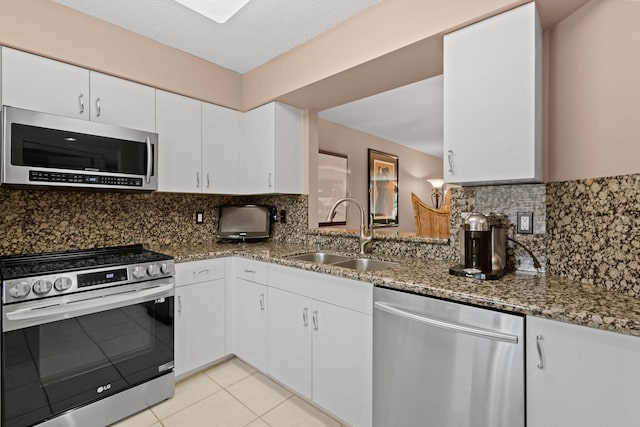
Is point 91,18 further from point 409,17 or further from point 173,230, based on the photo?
point 409,17

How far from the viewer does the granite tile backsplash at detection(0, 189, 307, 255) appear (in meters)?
1.98

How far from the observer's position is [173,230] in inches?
106

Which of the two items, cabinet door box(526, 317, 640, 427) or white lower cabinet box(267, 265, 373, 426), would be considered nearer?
cabinet door box(526, 317, 640, 427)

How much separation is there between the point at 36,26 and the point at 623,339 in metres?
3.02

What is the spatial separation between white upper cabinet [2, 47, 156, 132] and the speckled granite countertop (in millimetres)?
1623

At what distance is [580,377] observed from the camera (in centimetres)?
99

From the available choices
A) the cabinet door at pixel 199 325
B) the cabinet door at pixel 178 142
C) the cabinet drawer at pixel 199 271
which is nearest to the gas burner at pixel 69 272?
the cabinet drawer at pixel 199 271

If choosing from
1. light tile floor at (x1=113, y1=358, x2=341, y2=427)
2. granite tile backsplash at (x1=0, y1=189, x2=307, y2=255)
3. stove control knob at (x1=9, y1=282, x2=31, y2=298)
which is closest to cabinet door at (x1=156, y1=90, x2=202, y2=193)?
granite tile backsplash at (x1=0, y1=189, x2=307, y2=255)

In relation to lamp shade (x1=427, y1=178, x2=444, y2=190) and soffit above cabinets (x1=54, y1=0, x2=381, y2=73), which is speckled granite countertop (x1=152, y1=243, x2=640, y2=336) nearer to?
soffit above cabinets (x1=54, y1=0, x2=381, y2=73)

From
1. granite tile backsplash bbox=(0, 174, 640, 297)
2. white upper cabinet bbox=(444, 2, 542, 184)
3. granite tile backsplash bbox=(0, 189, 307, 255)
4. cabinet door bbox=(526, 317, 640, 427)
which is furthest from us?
granite tile backsplash bbox=(0, 189, 307, 255)

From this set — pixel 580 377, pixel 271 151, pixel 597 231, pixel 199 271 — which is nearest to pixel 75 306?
pixel 199 271

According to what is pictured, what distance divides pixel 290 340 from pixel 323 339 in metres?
0.30

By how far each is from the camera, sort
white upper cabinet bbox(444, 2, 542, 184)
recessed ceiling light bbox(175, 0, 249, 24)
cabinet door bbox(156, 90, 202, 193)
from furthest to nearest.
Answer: cabinet door bbox(156, 90, 202, 193), recessed ceiling light bbox(175, 0, 249, 24), white upper cabinet bbox(444, 2, 542, 184)

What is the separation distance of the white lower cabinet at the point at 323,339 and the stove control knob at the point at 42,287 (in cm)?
114
